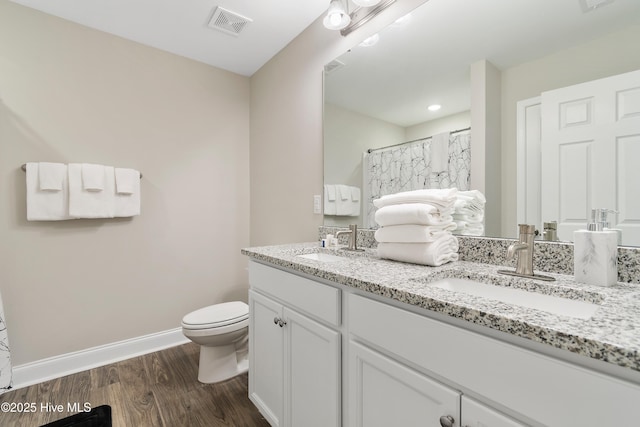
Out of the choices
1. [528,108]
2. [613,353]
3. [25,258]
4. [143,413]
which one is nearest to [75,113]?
[25,258]

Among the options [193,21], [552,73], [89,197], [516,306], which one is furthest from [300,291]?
[193,21]

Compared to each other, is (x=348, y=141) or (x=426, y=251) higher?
(x=348, y=141)

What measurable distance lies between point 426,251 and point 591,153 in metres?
0.59

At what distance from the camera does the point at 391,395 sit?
31.4 inches

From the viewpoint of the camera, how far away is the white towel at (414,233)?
1.10 metres

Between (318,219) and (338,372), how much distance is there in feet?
3.74

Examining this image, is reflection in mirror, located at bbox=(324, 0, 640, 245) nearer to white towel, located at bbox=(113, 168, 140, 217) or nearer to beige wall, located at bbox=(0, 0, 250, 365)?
beige wall, located at bbox=(0, 0, 250, 365)

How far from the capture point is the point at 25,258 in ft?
6.00

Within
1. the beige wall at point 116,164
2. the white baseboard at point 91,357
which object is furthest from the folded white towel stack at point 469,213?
the white baseboard at point 91,357

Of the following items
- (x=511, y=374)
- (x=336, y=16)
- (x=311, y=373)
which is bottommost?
(x=311, y=373)

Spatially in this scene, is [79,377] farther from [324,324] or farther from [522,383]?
[522,383]

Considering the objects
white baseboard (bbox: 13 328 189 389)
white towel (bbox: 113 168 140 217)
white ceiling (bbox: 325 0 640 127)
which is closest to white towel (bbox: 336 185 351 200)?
white ceiling (bbox: 325 0 640 127)

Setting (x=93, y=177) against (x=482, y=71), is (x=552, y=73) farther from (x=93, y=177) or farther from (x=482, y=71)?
(x=93, y=177)

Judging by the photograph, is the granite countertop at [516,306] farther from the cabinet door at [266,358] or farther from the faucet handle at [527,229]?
the cabinet door at [266,358]
